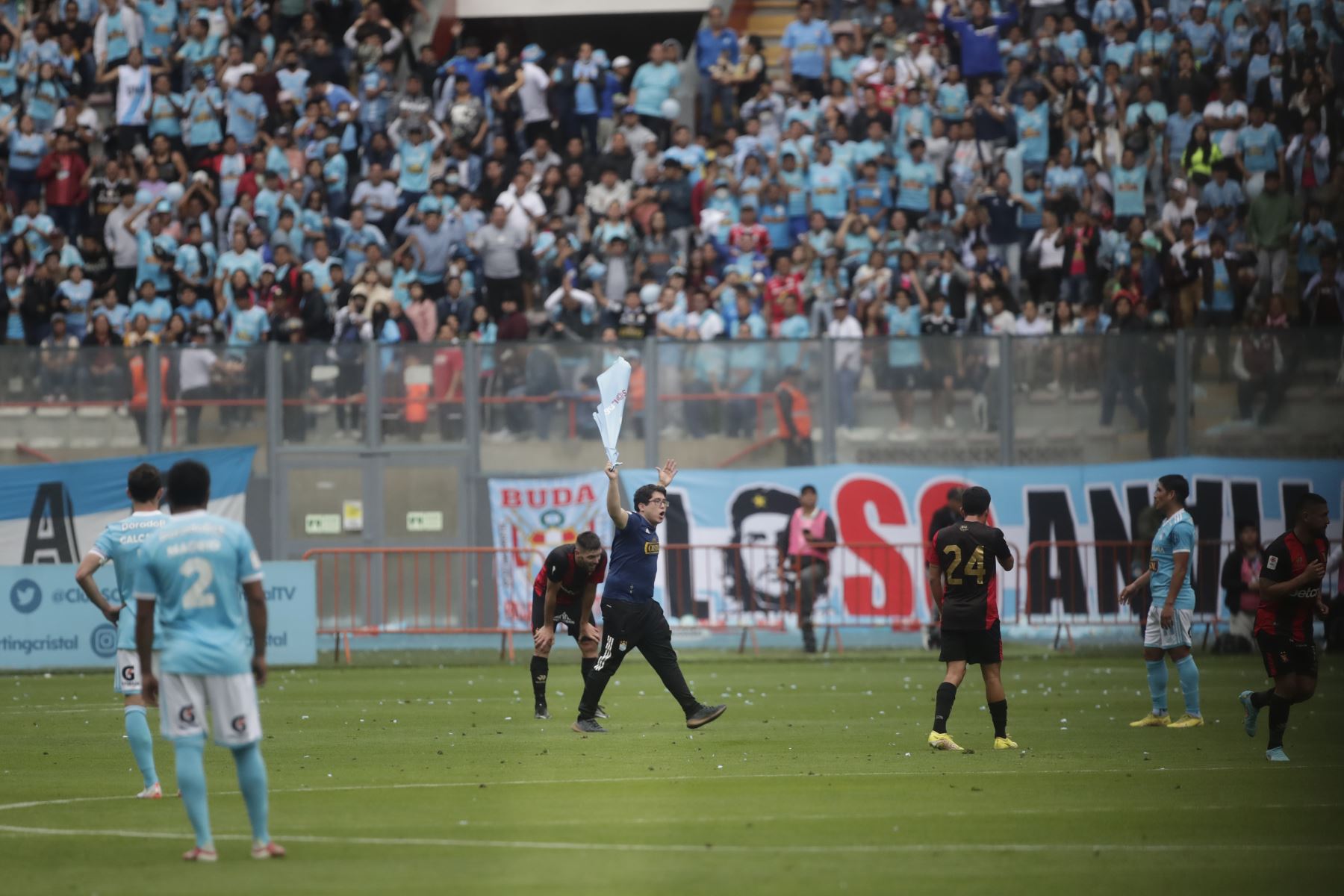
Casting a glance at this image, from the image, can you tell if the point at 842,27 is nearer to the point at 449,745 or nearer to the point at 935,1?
the point at 935,1

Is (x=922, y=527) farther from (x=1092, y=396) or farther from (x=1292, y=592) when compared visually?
(x=1292, y=592)

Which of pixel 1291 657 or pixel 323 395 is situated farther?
pixel 323 395

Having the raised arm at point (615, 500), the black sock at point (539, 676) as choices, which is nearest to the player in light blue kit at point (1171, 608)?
the raised arm at point (615, 500)

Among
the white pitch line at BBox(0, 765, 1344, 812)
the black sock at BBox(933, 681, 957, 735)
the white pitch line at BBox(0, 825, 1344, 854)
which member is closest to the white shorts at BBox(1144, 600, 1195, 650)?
the black sock at BBox(933, 681, 957, 735)

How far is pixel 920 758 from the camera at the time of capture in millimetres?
13750

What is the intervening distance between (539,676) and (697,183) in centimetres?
1409

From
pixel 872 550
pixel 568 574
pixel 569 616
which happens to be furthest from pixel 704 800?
pixel 872 550

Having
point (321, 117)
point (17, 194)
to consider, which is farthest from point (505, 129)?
point (17, 194)

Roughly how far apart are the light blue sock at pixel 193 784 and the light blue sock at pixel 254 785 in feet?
0.72

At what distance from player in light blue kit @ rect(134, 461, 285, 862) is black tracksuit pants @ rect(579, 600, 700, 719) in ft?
19.6

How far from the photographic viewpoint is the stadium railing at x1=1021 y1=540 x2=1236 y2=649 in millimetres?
24656

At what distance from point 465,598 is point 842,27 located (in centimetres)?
1261

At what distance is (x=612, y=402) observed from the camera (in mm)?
15195

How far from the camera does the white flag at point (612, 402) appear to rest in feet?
49.2
